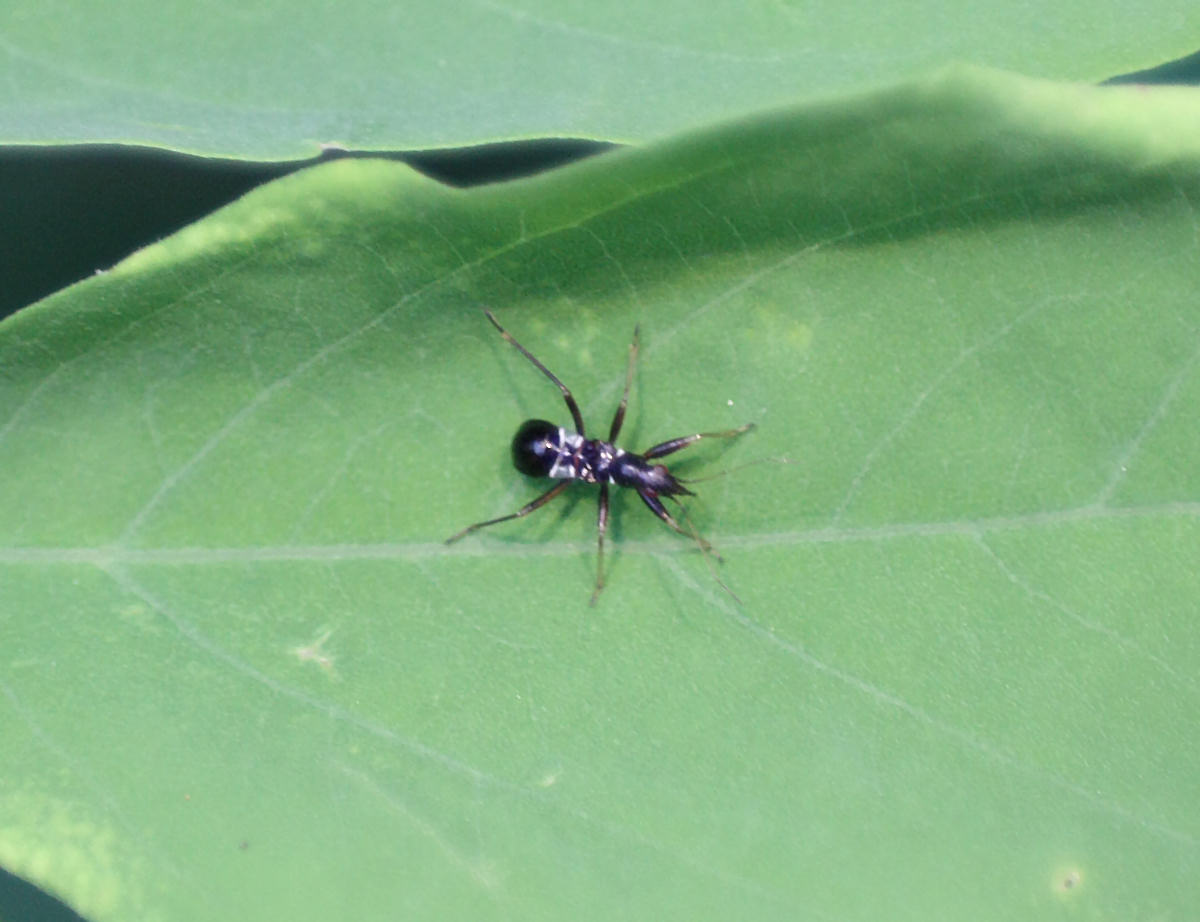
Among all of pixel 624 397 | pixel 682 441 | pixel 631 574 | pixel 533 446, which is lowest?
pixel 631 574

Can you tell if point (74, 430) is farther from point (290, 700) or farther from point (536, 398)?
point (536, 398)

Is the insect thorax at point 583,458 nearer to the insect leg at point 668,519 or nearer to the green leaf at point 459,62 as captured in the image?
the insect leg at point 668,519

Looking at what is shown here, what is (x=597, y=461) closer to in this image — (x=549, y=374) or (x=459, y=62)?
(x=549, y=374)

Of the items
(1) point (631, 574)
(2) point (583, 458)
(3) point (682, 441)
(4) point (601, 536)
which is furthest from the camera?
(2) point (583, 458)

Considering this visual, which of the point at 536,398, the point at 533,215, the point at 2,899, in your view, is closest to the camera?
the point at 533,215

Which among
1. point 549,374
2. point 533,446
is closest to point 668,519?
point 533,446

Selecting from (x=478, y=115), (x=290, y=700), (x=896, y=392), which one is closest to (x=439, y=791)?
(x=290, y=700)
